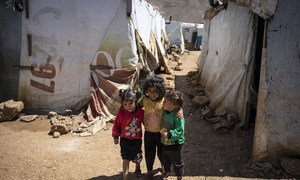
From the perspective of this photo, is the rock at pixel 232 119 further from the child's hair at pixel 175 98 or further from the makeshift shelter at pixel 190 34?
the makeshift shelter at pixel 190 34

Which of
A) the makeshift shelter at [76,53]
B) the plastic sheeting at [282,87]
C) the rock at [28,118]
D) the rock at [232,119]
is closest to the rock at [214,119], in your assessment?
the rock at [232,119]

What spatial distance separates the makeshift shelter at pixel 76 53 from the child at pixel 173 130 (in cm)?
312

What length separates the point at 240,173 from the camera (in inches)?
161

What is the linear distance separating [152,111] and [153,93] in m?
0.28

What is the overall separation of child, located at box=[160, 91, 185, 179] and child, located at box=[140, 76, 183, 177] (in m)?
0.10

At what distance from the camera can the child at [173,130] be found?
323cm

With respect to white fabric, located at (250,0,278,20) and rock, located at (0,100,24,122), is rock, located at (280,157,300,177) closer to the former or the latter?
white fabric, located at (250,0,278,20)

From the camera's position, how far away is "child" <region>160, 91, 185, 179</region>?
10.6 ft

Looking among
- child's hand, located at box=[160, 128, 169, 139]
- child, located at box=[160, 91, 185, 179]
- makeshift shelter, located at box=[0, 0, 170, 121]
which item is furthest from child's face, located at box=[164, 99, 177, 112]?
makeshift shelter, located at box=[0, 0, 170, 121]

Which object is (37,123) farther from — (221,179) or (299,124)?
(299,124)

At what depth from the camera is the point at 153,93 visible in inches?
131

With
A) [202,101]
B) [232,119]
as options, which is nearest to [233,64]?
[232,119]

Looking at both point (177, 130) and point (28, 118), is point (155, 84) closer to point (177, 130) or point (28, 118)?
point (177, 130)

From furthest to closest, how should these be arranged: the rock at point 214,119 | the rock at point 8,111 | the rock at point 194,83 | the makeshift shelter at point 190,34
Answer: the makeshift shelter at point 190,34
the rock at point 194,83
the rock at point 8,111
the rock at point 214,119
